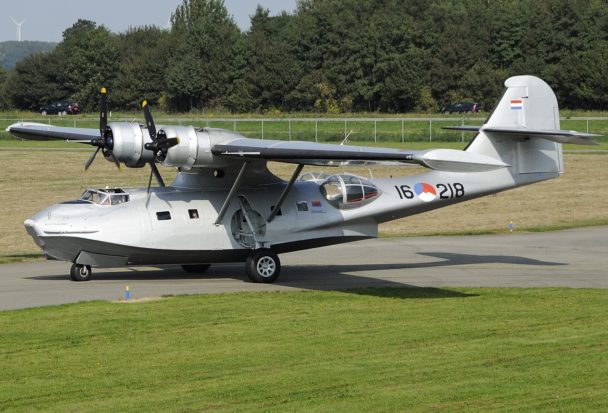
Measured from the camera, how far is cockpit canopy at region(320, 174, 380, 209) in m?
28.3

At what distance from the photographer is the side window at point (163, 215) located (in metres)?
26.6

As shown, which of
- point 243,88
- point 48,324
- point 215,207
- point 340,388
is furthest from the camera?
point 243,88

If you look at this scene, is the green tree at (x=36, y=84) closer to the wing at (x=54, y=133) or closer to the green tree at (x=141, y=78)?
the green tree at (x=141, y=78)

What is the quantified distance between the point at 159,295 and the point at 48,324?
3975mm

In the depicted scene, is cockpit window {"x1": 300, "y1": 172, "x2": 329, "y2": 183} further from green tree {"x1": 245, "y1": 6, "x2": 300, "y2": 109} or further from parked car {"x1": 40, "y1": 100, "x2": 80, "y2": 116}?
parked car {"x1": 40, "y1": 100, "x2": 80, "y2": 116}

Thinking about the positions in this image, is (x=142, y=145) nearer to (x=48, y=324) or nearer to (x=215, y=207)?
(x=215, y=207)

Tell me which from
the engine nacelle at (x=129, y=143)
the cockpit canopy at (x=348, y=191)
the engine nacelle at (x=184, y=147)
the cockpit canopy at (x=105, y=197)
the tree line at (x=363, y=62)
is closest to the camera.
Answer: the engine nacelle at (x=184, y=147)

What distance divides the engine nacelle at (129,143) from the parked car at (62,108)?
303ft

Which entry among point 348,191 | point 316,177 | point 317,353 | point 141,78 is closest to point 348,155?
point 348,191

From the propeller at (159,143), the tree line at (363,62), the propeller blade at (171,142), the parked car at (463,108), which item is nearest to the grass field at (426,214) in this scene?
the propeller at (159,143)

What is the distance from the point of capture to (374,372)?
17.4 meters

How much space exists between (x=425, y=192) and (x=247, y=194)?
502 centimetres

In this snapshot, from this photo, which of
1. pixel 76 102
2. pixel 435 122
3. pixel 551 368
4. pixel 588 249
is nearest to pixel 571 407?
pixel 551 368

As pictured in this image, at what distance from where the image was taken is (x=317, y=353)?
18938 millimetres
